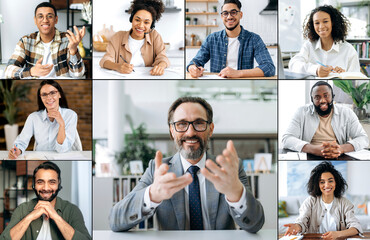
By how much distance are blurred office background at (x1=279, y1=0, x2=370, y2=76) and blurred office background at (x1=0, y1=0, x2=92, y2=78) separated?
1.16 m

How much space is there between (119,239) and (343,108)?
1.51 m

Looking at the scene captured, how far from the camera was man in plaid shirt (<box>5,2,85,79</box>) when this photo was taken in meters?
2.48

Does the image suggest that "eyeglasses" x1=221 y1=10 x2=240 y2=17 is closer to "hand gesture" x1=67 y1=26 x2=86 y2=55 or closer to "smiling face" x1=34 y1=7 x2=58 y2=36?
"hand gesture" x1=67 y1=26 x2=86 y2=55

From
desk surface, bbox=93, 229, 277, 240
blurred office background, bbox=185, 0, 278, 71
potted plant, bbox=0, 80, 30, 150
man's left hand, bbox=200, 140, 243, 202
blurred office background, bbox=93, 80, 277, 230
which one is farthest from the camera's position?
blurred office background, bbox=93, 80, 277, 230

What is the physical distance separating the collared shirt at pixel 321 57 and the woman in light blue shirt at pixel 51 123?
54.1 inches

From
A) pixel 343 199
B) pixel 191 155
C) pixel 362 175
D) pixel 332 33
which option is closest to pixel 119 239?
pixel 191 155

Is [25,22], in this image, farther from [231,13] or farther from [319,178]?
[319,178]

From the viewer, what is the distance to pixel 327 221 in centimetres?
250

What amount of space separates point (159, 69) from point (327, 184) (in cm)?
121

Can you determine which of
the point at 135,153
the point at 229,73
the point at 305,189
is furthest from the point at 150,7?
the point at 135,153

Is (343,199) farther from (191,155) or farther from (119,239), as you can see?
(119,239)

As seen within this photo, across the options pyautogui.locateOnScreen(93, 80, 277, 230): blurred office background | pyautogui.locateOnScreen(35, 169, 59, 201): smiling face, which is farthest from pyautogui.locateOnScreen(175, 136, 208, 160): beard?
pyautogui.locateOnScreen(93, 80, 277, 230): blurred office background

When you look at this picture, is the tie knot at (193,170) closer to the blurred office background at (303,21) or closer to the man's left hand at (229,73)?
the man's left hand at (229,73)

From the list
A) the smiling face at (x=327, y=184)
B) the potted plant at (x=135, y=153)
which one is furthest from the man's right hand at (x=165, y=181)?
the potted plant at (x=135, y=153)
